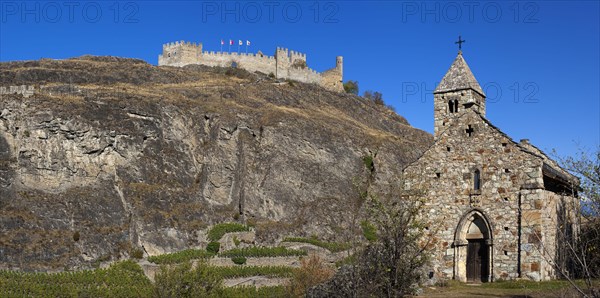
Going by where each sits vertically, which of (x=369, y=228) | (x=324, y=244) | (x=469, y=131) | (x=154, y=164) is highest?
(x=469, y=131)

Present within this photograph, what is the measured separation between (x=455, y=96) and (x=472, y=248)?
21.0 feet

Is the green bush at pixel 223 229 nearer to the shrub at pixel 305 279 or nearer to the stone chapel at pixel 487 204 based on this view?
the shrub at pixel 305 279

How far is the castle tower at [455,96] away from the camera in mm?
24500

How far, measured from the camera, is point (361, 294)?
1638cm

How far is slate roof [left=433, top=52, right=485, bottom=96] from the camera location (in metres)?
24.7

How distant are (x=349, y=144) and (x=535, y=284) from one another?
41.1 m

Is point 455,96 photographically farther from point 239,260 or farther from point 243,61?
point 243,61

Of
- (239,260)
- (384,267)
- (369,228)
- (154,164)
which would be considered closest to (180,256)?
(239,260)

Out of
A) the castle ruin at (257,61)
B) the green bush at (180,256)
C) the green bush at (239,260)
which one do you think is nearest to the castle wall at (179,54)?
the castle ruin at (257,61)

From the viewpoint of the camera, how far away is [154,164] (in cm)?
5088

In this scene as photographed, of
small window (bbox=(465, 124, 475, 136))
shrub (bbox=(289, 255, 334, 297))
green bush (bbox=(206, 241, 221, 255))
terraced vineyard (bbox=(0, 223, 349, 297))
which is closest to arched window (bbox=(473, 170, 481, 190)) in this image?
small window (bbox=(465, 124, 475, 136))

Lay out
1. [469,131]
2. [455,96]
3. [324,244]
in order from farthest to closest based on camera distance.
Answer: [324,244], [455,96], [469,131]

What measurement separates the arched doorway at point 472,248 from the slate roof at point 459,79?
5.52 metres

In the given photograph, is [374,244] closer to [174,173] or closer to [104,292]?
[104,292]
